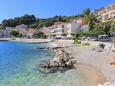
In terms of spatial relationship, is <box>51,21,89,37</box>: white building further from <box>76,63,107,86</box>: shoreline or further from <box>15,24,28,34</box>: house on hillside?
<box>76,63,107,86</box>: shoreline

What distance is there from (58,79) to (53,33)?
95.6m

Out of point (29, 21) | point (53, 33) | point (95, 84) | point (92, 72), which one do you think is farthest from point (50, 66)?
point (29, 21)

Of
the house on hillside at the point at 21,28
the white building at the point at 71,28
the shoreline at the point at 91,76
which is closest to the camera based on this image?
the shoreline at the point at 91,76

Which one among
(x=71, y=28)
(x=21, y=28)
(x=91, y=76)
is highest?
(x=21, y=28)

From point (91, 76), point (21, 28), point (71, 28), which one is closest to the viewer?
point (91, 76)

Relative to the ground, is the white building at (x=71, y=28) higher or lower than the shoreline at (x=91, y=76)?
higher

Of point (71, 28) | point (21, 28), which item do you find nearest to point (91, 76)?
point (71, 28)

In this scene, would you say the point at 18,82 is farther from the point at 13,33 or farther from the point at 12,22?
the point at 12,22

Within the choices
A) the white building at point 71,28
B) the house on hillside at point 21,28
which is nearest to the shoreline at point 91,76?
the white building at point 71,28

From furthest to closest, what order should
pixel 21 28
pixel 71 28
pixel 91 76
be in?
pixel 21 28 → pixel 71 28 → pixel 91 76

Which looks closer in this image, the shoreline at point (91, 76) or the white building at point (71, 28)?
the shoreline at point (91, 76)

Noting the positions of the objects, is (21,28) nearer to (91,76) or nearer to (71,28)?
(71,28)

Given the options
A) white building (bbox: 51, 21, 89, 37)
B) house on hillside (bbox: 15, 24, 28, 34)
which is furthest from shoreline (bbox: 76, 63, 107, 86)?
house on hillside (bbox: 15, 24, 28, 34)

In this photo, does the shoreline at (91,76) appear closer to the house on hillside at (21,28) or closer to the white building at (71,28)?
the white building at (71,28)
